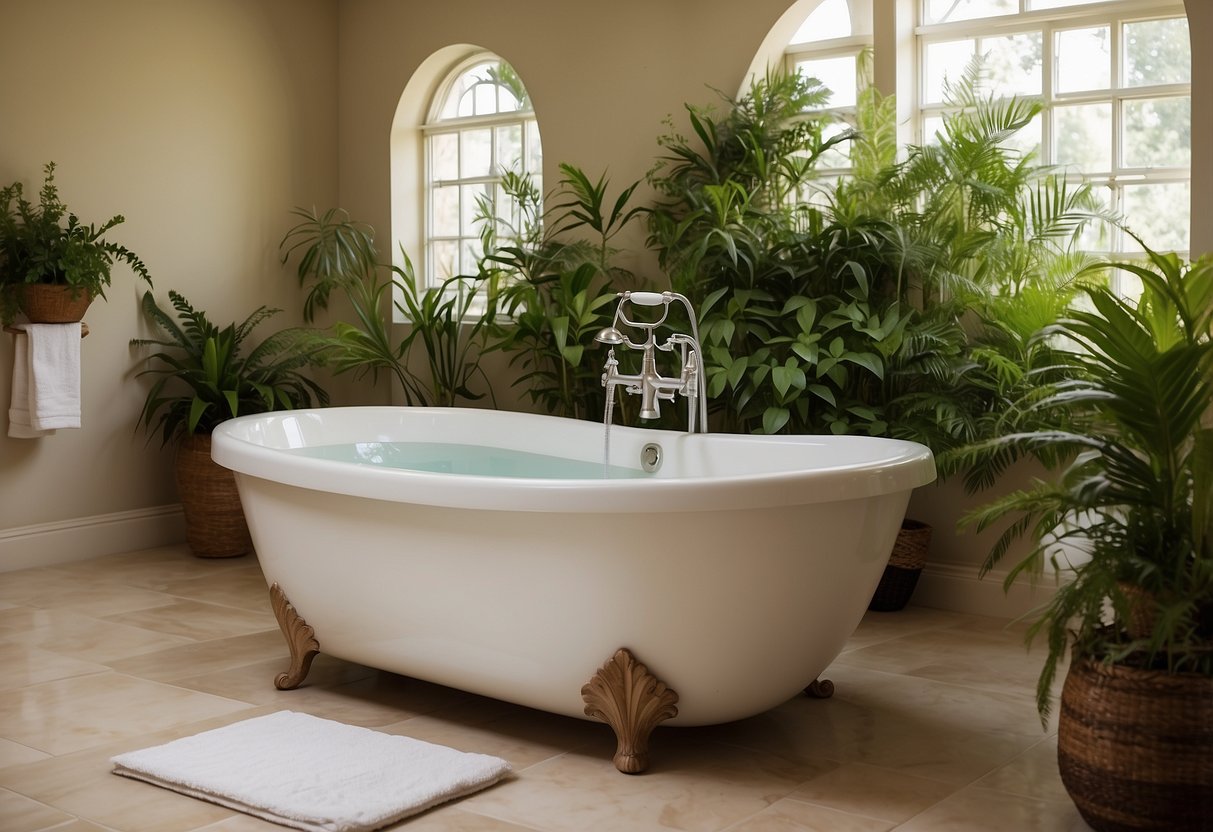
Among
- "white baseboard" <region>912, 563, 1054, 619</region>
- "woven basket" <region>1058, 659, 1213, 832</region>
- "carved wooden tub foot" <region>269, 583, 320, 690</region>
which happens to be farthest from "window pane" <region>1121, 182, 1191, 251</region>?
"carved wooden tub foot" <region>269, 583, 320, 690</region>

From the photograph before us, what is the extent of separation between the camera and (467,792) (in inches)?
103

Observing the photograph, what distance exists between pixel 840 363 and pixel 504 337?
1.37m

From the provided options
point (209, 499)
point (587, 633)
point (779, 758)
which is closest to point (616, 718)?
point (587, 633)

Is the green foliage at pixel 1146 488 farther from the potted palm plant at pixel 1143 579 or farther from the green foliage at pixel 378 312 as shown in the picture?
the green foliage at pixel 378 312

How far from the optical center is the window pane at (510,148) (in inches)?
218

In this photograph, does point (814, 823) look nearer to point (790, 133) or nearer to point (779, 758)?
point (779, 758)

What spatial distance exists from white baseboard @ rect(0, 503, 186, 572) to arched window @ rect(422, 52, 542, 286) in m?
1.62

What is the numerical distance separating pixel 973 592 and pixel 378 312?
293 centimetres

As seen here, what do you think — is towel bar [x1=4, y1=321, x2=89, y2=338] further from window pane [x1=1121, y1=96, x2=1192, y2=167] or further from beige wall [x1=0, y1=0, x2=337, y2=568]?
window pane [x1=1121, y1=96, x2=1192, y2=167]

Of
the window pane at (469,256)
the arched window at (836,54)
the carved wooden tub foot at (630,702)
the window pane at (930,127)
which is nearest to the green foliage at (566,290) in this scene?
the window pane at (469,256)

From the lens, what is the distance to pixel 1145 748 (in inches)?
88.3

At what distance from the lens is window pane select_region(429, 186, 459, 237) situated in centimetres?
580

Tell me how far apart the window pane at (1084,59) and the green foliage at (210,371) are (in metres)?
2.93

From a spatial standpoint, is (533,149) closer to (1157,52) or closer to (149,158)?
(149,158)
